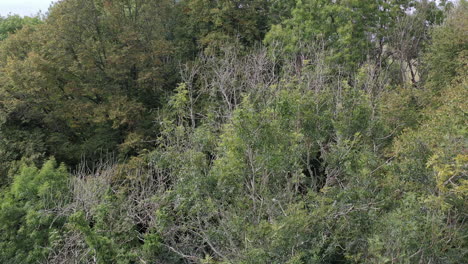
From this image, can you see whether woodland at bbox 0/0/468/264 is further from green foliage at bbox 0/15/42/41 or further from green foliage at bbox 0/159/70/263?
green foliage at bbox 0/15/42/41

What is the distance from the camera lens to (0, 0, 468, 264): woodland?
6965mm

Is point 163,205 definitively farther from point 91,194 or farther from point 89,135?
point 89,135

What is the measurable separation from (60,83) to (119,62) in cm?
326

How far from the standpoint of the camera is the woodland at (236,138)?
696 centimetres

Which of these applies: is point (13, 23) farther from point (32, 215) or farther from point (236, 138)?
point (236, 138)

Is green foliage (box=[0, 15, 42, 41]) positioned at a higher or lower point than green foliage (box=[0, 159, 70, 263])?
higher

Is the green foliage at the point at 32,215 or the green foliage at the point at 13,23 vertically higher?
the green foliage at the point at 13,23

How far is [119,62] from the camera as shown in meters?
15.9

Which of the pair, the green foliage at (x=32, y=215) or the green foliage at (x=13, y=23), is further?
the green foliage at (x=13, y=23)

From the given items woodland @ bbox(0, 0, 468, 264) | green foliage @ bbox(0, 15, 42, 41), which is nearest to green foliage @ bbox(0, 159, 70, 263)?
woodland @ bbox(0, 0, 468, 264)

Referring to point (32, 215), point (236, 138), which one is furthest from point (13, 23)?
point (236, 138)

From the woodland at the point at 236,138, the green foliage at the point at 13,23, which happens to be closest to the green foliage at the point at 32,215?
the woodland at the point at 236,138

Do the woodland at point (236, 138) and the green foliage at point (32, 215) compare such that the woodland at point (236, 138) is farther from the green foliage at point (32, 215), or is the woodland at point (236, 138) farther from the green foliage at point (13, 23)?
the green foliage at point (13, 23)

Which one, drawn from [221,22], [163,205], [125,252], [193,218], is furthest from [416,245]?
[221,22]
